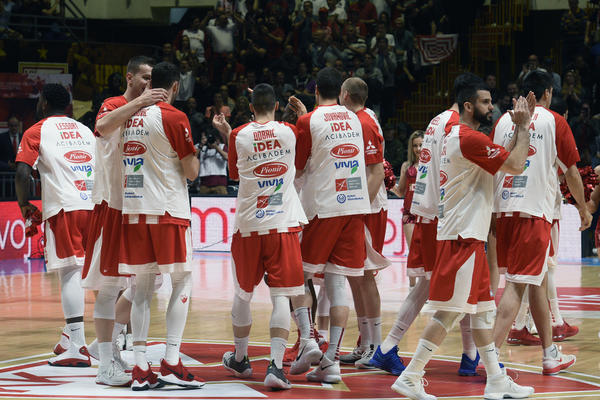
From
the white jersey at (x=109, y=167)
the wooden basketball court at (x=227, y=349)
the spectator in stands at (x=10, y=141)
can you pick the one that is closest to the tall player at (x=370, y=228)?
the wooden basketball court at (x=227, y=349)

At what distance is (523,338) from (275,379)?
323 cm

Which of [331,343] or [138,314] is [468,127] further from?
[138,314]

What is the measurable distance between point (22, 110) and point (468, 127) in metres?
15.4

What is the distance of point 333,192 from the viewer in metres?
7.43

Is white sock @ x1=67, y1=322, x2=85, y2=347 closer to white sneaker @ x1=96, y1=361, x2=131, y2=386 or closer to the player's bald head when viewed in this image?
white sneaker @ x1=96, y1=361, x2=131, y2=386

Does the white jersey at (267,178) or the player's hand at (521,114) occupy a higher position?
the player's hand at (521,114)

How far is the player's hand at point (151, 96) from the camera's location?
22.6ft

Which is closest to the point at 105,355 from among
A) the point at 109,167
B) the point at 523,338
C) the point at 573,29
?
the point at 109,167

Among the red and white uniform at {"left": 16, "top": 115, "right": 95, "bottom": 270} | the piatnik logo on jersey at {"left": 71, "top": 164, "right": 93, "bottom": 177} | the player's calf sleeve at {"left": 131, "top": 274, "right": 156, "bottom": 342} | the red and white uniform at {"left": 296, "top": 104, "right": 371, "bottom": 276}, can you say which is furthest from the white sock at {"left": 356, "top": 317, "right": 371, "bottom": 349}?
the piatnik logo on jersey at {"left": 71, "top": 164, "right": 93, "bottom": 177}

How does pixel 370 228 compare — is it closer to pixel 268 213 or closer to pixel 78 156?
pixel 268 213

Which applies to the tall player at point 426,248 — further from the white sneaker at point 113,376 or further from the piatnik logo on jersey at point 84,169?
the piatnik logo on jersey at point 84,169

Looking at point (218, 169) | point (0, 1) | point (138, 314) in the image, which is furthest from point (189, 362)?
point (0, 1)

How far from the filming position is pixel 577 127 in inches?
701

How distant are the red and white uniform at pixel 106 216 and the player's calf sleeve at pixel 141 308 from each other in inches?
10.0
